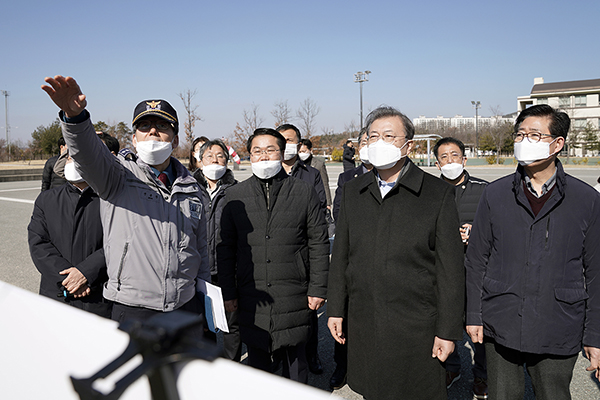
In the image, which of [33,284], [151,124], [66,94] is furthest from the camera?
[33,284]

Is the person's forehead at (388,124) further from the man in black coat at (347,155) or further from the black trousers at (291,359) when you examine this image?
the man in black coat at (347,155)

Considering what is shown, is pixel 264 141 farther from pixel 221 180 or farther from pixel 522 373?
pixel 522 373

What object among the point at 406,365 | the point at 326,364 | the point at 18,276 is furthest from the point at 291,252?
the point at 18,276

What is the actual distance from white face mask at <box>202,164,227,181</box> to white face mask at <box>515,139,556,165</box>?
296 cm

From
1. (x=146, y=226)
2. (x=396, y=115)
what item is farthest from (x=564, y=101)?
(x=146, y=226)

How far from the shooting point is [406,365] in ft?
8.35

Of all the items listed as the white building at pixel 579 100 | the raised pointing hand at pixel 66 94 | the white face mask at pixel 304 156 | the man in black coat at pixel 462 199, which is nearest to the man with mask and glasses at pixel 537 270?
the man in black coat at pixel 462 199

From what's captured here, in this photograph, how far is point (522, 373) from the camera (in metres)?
2.61

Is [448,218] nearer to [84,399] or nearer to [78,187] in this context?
[84,399]

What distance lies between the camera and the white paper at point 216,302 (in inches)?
95.5

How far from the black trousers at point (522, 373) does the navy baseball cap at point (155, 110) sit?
248 centimetres

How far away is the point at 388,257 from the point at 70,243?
7.60 feet

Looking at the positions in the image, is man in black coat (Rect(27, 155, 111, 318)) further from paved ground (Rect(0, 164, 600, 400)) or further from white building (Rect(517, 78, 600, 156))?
white building (Rect(517, 78, 600, 156))

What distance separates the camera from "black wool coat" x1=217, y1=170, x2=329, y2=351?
319 centimetres
